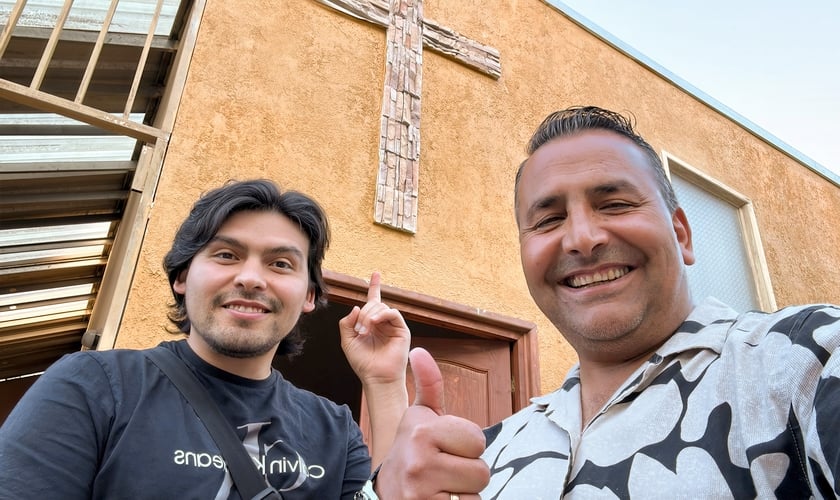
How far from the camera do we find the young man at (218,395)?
1.22 metres

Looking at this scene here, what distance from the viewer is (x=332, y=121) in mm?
3594

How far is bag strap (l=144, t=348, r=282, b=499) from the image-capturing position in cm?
130

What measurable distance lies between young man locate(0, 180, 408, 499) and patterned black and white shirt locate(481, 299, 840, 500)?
604 millimetres

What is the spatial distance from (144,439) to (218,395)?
261 mm

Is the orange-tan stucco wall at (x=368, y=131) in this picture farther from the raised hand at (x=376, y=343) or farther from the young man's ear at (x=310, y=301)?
the raised hand at (x=376, y=343)

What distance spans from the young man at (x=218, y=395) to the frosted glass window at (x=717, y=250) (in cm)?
416

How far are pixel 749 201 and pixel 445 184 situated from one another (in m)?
3.86

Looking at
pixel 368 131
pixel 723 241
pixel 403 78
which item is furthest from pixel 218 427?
pixel 723 241

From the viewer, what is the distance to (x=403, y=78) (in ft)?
13.2

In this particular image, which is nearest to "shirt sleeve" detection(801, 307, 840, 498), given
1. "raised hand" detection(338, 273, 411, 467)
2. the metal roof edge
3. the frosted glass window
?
"raised hand" detection(338, 273, 411, 467)

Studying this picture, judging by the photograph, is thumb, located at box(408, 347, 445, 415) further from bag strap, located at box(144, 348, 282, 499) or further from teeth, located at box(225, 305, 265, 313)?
teeth, located at box(225, 305, 265, 313)

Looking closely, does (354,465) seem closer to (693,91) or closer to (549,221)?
(549,221)

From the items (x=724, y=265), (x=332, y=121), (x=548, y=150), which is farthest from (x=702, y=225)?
(x=548, y=150)

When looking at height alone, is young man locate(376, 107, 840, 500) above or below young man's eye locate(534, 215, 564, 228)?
below
